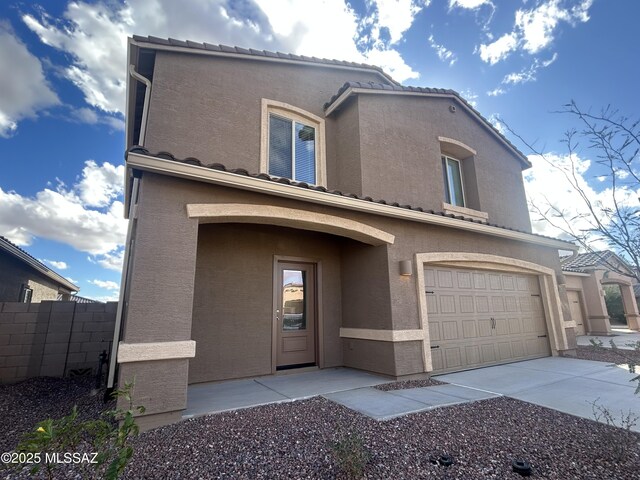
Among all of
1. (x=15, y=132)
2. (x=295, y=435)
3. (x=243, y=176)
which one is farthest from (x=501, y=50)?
(x=15, y=132)

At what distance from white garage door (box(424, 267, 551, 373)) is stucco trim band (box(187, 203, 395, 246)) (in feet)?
5.74

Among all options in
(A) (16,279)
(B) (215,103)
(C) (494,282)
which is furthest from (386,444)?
(A) (16,279)

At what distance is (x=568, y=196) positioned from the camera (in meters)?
2.61

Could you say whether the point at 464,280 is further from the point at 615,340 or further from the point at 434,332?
the point at 615,340

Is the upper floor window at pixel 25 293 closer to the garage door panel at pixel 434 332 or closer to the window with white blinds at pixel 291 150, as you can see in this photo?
the window with white blinds at pixel 291 150

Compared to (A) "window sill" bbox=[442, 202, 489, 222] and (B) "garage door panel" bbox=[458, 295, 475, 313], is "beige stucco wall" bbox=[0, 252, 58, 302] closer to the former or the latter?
(B) "garage door panel" bbox=[458, 295, 475, 313]

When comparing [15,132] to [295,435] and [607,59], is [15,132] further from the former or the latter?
[607,59]

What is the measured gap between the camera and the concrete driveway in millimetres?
4703

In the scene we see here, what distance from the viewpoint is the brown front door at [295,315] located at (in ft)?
22.5

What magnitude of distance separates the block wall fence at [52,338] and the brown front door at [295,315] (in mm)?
3623

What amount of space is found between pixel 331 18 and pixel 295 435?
876 cm

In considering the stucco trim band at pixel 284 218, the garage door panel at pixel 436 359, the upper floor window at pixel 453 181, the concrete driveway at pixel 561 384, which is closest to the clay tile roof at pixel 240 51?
the upper floor window at pixel 453 181

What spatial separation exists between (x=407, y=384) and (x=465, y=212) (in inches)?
223

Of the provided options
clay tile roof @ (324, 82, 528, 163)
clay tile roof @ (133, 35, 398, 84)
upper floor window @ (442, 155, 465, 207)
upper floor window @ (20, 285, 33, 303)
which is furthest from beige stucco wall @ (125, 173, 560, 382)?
upper floor window @ (20, 285, 33, 303)
